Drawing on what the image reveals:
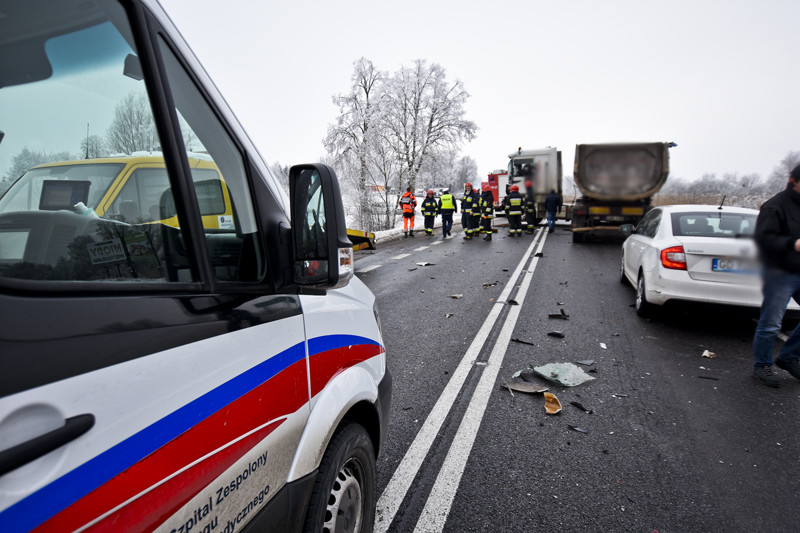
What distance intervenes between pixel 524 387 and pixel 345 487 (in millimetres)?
2656

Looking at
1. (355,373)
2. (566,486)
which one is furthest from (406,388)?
(355,373)

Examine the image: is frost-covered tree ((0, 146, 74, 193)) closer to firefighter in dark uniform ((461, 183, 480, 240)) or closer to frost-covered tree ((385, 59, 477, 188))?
firefighter in dark uniform ((461, 183, 480, 240))

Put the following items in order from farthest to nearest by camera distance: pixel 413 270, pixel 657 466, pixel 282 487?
pixel 413 270, pixel 657 466, pixel 282 487

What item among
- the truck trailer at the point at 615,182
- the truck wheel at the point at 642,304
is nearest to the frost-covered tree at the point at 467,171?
the truck trailer at the point at 615,182

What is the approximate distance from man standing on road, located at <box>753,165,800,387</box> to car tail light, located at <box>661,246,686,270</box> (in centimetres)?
133

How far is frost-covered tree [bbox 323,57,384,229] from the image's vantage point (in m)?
30.0

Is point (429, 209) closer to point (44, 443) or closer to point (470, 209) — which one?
point (470, 209)

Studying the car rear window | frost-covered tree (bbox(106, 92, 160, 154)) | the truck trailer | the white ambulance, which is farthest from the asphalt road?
the truck trailer

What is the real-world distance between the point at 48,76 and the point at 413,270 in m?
9.46

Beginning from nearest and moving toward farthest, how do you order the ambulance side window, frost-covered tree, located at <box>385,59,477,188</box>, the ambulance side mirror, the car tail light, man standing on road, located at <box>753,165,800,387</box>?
the ambulance side window < the ambulance side mirror < man standing on road, located at <box>753,165,800,387</box> < the car tail light < frost-covered tree, located at <box>385,59,477,188</box>

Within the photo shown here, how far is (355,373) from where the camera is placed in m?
1.96

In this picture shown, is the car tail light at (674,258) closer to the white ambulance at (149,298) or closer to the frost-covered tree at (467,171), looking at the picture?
the white ambulance at (149,298)

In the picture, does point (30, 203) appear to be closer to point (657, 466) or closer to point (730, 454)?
point (657, 466)

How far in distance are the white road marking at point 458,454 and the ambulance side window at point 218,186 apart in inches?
71.2
